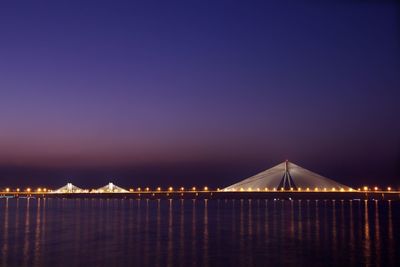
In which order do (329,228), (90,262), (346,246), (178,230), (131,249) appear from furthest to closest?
(329,228)
(178,230)
(346,246)
(131,249)
(90,262)

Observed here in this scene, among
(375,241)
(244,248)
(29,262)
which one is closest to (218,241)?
(244,248)

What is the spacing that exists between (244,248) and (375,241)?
22.9ft

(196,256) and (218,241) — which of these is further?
(218,241)

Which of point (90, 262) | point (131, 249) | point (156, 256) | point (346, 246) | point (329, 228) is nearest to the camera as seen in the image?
point (90, 262)

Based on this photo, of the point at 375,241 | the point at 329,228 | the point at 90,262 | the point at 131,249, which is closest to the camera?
the point at 90,262

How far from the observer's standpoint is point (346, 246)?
71.2 feet

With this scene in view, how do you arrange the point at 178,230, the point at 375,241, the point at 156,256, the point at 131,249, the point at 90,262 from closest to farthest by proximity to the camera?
the point at 90,262
the point at 156,256
the point at 131,249
the point at 375,241
the point at 178,230

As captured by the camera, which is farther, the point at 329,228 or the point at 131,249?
the point at 329,228

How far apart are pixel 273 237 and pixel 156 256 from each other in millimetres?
8039

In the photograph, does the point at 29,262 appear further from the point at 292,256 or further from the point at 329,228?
the point at 329,228

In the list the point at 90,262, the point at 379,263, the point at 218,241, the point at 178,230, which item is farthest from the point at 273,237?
the point at 90,262

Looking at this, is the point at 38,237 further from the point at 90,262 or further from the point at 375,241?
the point at 375,241

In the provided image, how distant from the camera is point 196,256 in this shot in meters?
18.7

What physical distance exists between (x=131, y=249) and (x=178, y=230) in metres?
8.56
